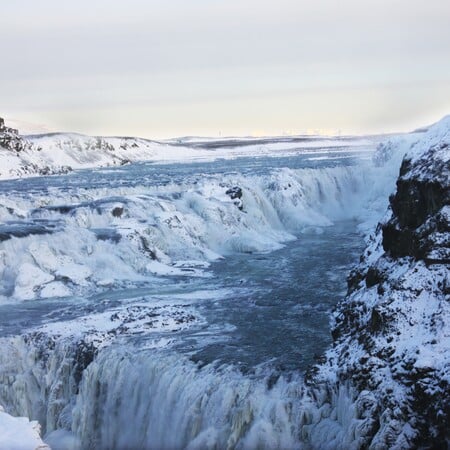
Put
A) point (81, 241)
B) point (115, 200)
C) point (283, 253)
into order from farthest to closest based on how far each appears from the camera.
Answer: point (115, 200), point (283, 253), point (81, 241)

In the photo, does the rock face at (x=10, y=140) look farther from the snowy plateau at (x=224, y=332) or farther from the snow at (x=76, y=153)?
the snowy plateau at (x=224, y=332)

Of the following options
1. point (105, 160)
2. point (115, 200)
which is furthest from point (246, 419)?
point (105, 160)

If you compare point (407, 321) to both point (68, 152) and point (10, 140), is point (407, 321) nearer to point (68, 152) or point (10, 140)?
point (10, 140)

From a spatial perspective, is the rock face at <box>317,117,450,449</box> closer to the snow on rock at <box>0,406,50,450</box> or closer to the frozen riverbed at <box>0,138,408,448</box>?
the frozen riverbed at <box>0,138,408,448</box>

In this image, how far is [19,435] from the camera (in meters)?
7.84

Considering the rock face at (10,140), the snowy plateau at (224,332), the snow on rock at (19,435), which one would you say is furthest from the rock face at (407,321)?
the rock face at (10,140)

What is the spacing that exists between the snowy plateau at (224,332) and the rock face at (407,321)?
0.03 meters

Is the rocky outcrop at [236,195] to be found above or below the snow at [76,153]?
below

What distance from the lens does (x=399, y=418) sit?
10.5 meters

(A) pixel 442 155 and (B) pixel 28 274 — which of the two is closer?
→ (A) pixel 442 155

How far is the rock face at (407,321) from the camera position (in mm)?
10438

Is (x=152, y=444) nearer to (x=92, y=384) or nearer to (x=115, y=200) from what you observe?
(x=92, y=384)

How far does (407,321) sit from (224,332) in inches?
214

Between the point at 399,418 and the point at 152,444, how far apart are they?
5.05m
